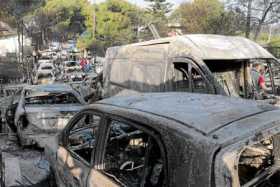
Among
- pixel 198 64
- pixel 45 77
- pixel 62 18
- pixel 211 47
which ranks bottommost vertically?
pixel 45 77

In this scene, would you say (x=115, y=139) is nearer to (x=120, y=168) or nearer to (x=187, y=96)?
(x=120, y=168)

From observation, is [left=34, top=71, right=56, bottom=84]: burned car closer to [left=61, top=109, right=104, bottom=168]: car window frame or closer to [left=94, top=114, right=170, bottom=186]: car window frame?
[left=61, top=109, right=104, bottom=168]: car window frame

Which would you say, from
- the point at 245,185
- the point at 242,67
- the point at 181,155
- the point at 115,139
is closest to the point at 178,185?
the point at 181,155

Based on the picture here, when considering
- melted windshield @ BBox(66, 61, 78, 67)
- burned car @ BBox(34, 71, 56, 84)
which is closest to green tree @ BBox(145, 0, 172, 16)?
melted windshield @ BBox(66, 61, 78, 67)

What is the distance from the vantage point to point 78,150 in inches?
156

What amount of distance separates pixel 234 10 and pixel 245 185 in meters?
24.8

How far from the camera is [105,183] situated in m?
3.06

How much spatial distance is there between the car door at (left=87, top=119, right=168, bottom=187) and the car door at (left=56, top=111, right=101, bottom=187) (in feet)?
0.59

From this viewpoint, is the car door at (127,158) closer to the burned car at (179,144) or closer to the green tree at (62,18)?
the burned car at (179,144)

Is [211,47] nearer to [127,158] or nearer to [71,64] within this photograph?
[127,158]

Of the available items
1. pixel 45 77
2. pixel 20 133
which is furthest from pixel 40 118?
pixel 45 77

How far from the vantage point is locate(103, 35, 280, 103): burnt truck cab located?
7.23 meters

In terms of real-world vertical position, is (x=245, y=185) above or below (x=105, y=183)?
above

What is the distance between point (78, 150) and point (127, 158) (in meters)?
0.88
